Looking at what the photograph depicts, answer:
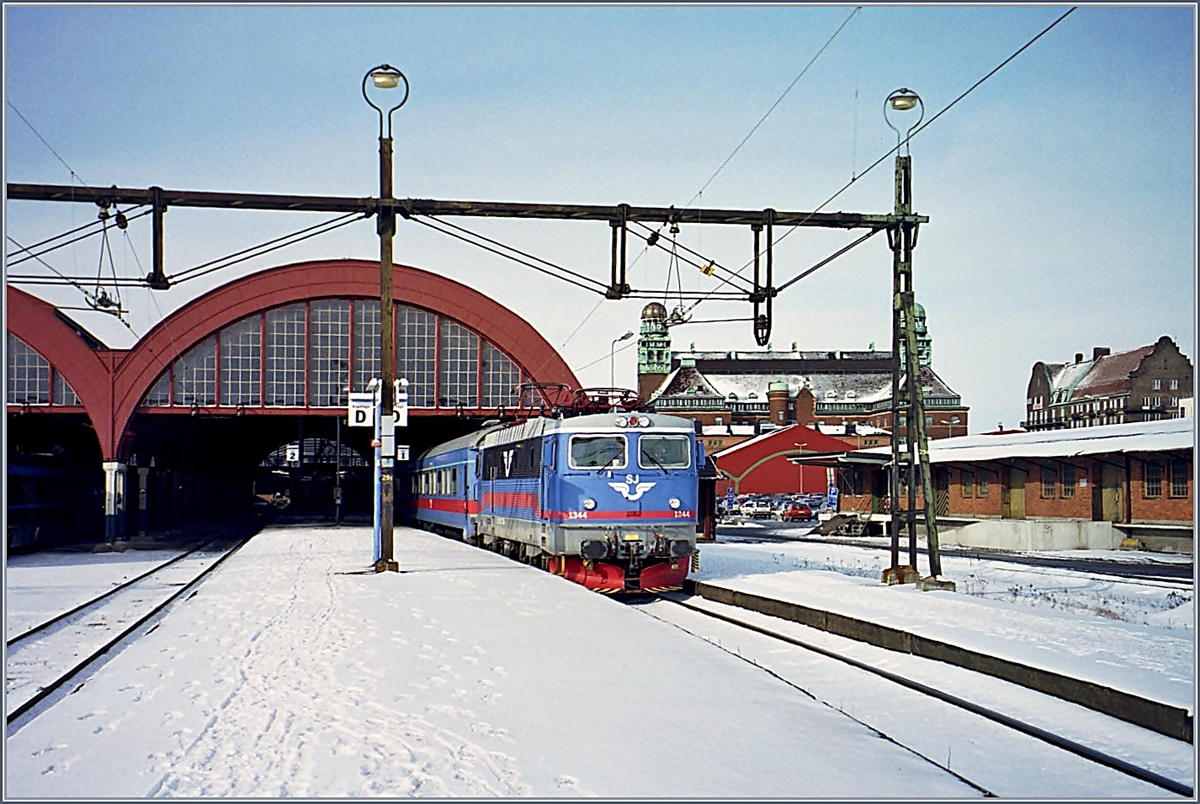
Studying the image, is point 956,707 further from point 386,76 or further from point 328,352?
point 328,352

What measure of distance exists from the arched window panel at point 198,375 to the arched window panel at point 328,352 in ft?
10.9

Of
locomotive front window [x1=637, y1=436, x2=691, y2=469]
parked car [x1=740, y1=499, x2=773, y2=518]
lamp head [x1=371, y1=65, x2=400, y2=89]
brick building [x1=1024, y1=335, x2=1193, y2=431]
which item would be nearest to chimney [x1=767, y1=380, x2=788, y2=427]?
brick building [x1=1024, y1=335, x2=1193, y2=431]

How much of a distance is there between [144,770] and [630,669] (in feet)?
15.3

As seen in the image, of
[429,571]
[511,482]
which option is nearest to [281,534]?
[511,482]

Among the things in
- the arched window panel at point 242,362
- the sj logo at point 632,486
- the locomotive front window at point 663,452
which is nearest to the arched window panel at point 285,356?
the arched window panel at point 242,362

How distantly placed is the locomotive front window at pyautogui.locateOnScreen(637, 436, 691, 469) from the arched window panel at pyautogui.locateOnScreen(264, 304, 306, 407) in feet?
77.4

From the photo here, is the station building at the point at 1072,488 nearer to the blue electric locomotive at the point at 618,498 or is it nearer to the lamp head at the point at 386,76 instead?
the blue electric locomotive at the point at 618,498

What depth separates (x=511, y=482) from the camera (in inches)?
952

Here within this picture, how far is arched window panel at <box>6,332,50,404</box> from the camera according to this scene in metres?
37.2

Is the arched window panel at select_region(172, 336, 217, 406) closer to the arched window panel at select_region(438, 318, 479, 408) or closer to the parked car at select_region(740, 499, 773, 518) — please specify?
the arched window panel at select_region(438, 318, 479, 408)

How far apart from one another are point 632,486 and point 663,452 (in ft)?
2.87

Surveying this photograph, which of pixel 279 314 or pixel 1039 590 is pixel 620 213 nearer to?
pixel 1039 590

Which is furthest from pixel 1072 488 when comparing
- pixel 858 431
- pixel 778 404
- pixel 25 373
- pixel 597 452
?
pixel 778 404

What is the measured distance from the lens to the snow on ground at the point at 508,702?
7.01 meters
